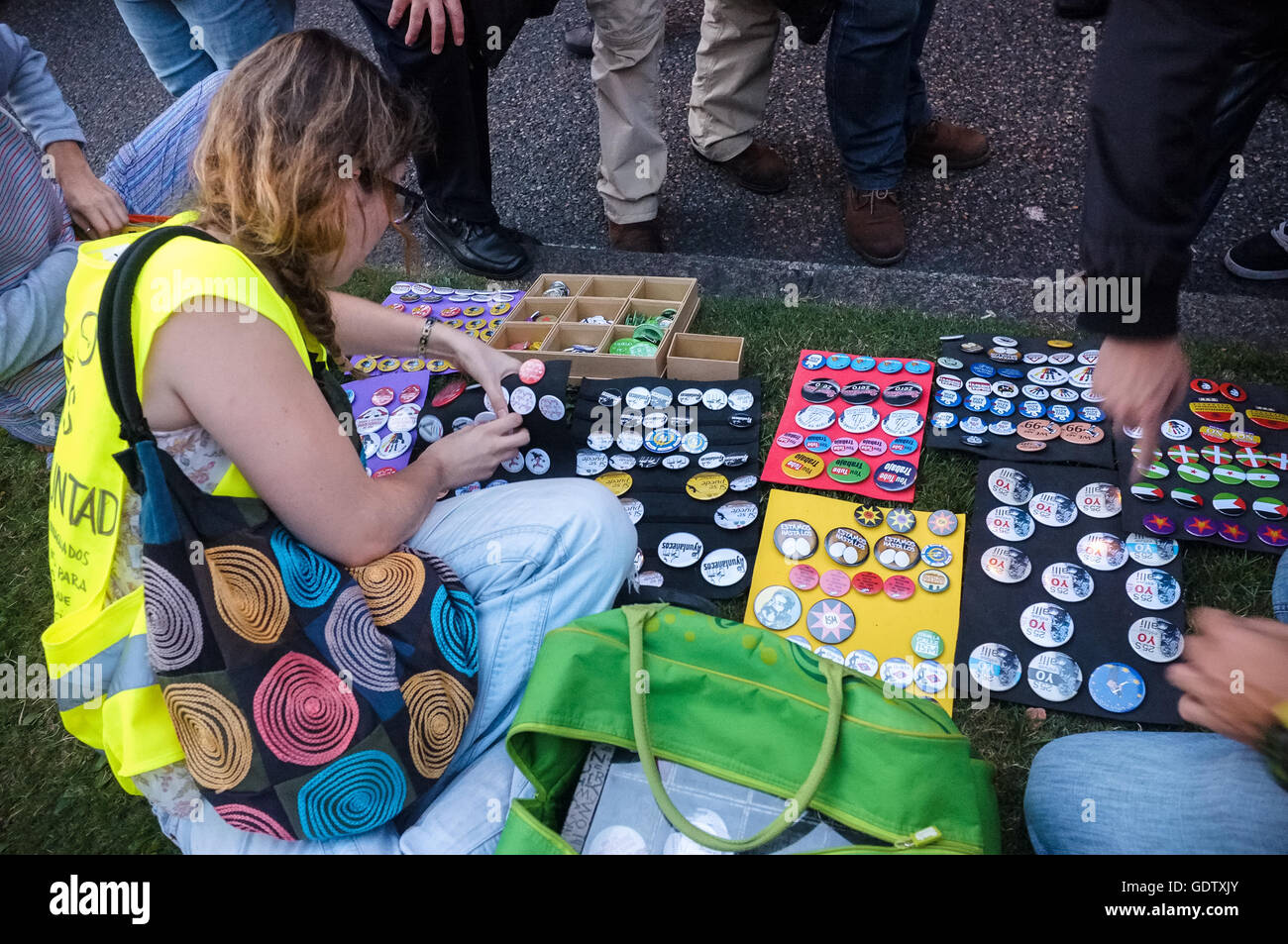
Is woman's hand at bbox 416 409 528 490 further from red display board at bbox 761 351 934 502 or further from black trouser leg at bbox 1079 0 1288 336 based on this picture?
black trouser leg at bbox 1079 0 1288 336

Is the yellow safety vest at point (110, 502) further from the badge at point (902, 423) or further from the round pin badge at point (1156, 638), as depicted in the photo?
the round pin badge at point (1156, 638)

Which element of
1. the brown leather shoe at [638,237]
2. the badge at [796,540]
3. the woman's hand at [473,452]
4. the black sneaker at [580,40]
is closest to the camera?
the woman's hand at [473,452]

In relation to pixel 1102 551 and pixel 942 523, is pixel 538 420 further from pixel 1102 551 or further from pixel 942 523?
pixel 1102 551

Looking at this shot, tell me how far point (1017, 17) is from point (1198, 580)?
10.6ft

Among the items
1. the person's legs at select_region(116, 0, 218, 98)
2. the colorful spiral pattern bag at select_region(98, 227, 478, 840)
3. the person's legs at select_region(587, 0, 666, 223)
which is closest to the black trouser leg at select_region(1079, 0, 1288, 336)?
the colorful spiral pattern bag at select_region(98, 227, 478, 840)

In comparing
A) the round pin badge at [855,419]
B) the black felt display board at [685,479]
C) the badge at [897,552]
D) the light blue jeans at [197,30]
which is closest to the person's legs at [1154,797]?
the badge at [897,552]

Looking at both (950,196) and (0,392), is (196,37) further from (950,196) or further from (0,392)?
(950,196)

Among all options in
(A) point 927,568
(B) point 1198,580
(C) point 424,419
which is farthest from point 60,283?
(B) point 1198,580

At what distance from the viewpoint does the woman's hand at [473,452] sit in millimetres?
1814

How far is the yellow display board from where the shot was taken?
6.66 ft

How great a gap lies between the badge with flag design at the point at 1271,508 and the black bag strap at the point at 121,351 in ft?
7.53

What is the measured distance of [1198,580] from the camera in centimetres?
208

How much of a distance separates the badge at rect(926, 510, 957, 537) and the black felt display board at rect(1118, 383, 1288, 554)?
0.40 meters

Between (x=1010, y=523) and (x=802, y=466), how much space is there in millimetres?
535
